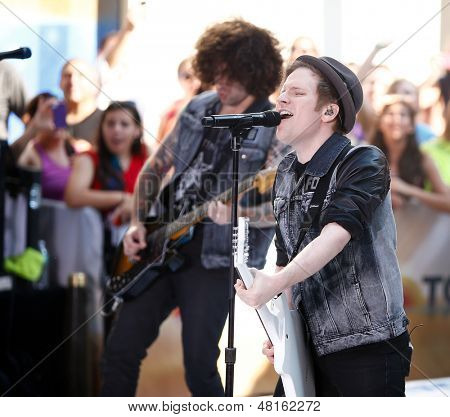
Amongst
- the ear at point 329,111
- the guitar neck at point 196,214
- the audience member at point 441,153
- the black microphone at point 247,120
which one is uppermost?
the ear at point 329,111

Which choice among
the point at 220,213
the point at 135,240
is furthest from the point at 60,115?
the point at 220,213

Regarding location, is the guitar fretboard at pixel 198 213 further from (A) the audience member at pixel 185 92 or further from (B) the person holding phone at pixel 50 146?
(B) the person holding phone at pixel 50 146

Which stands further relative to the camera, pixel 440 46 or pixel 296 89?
pixel 440 46

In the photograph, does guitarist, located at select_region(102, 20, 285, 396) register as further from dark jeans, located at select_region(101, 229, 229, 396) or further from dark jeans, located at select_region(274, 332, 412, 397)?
dark jeans, located at select_region(274, 332, 412, 397)

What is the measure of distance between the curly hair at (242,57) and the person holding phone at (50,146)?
3.11ft

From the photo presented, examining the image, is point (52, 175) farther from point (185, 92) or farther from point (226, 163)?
point (226, 163)

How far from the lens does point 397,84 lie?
12.1 feet

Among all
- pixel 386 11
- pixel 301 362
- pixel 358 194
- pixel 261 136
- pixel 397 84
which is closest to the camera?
pixel 358 194

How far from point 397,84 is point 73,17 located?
141cm

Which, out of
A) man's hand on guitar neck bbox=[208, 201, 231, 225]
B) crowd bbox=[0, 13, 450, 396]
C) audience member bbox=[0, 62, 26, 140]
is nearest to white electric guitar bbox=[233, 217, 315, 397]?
man's hand on guitar neck bbox=[208, 201, 231, 225]

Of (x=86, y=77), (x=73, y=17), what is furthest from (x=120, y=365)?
Result: (x=73, y=17)

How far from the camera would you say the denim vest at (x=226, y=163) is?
278 centimetres

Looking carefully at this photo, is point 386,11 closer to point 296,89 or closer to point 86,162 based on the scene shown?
point 296,89

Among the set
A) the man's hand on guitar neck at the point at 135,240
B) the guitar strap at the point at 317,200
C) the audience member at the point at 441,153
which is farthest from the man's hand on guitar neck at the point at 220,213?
the audience member at the point at 441,153
